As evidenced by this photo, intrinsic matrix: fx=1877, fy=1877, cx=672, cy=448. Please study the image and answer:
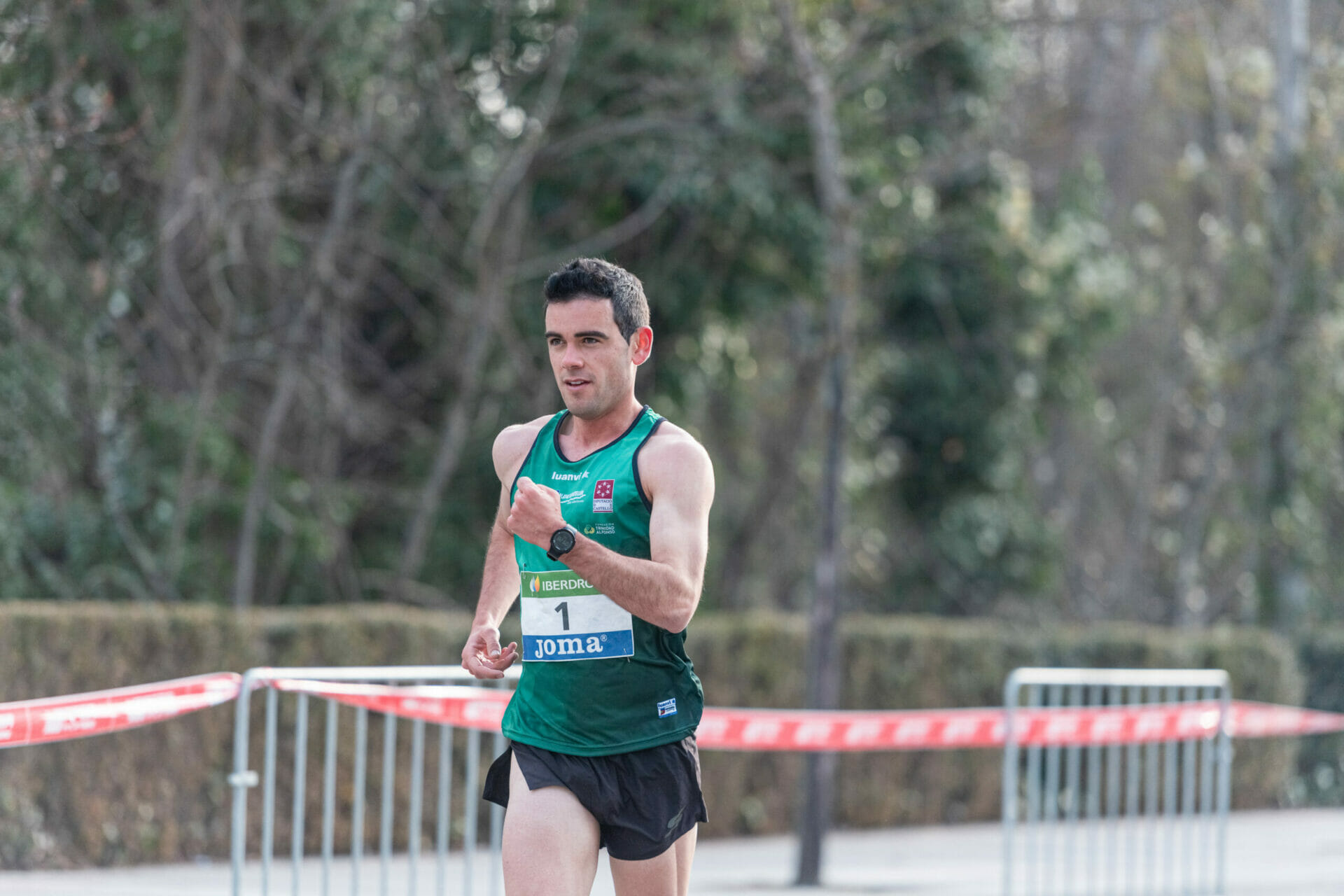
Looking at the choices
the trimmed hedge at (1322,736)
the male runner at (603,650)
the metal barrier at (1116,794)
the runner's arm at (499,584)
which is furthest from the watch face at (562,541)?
the trimmed hedge at (1322,736)

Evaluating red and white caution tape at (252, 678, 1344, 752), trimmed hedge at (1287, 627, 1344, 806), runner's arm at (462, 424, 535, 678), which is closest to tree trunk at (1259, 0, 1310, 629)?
trimmed hedge at (1287, 627, 1344, 806)

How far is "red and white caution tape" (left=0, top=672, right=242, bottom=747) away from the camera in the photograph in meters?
5.89

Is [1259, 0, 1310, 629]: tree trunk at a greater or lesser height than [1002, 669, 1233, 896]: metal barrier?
greater

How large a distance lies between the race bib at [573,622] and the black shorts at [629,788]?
0.26 metres

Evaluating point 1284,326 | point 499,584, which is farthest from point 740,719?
point 1284,326

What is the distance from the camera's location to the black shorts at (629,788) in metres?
4.63

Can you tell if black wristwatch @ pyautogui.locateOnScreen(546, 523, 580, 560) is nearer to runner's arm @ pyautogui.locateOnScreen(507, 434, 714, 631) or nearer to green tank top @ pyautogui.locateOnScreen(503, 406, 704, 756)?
runner's arm @ pyautogui.locateOnScreen(507, 434, 714, 631)

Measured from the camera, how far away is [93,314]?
14.0 m

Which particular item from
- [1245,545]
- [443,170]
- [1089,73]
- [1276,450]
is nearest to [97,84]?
[443,170]

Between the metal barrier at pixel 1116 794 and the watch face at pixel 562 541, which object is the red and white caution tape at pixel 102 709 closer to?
the watch face at pixel 562 541

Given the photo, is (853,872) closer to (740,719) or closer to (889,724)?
(889,724)

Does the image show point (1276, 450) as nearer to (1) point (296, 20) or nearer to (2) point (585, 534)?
(1) point (296, 20)

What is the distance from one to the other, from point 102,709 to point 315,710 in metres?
6.14

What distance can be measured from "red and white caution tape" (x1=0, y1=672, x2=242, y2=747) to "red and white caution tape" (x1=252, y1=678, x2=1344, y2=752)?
650 millimetres
